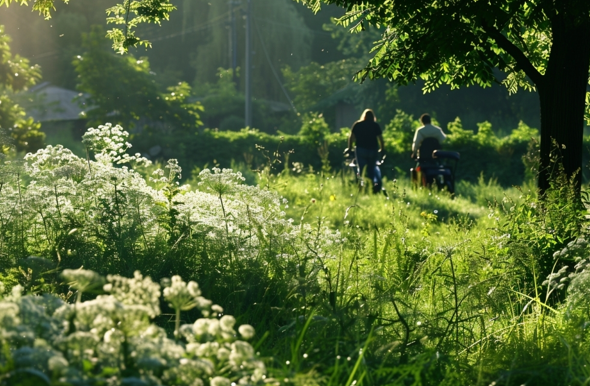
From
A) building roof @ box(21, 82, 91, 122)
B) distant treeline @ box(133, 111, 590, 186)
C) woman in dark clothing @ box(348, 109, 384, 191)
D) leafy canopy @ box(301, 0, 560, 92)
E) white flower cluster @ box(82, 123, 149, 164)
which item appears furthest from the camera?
building roof @ box(21, 82, 91, 122)

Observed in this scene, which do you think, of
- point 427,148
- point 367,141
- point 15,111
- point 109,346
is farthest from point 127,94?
point 109,346

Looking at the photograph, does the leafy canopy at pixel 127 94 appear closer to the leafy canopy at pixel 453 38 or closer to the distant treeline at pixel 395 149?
the distant treeline at pixel 395 149

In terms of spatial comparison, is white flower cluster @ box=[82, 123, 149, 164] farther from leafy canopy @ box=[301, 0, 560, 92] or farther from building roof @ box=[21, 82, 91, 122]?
building roof @ box=[21, 82, 91, 122]

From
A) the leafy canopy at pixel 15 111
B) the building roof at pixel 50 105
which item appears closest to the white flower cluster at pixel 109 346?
the leafy canopy at pixel 15 111

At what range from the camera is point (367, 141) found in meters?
16.2

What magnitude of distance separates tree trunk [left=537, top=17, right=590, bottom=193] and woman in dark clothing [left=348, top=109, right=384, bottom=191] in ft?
30.5

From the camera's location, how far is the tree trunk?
6.42 m

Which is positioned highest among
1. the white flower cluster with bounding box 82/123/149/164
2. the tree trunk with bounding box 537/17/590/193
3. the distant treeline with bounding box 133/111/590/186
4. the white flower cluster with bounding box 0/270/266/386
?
the tree trunk with bounding box 537/17/590/193

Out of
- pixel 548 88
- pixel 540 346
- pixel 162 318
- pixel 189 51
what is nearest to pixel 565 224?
pixel 548 88

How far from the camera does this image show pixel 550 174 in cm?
627

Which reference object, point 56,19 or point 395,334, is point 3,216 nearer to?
point 395,334

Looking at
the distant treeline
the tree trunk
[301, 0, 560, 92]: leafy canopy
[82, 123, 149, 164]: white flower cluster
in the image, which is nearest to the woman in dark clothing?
the distant treeline

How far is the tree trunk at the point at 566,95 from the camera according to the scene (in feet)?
21.1

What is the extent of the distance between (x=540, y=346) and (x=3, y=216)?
4.12m
